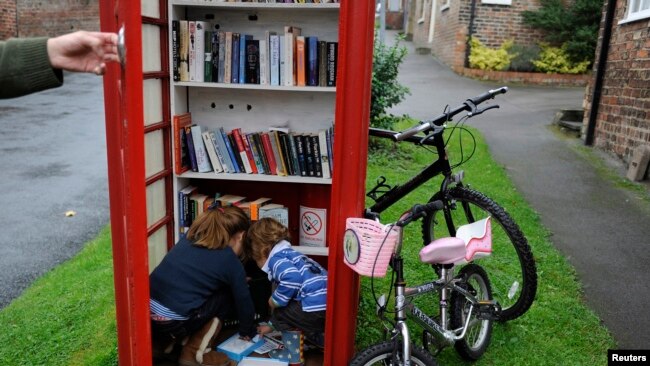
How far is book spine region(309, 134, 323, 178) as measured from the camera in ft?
12.7

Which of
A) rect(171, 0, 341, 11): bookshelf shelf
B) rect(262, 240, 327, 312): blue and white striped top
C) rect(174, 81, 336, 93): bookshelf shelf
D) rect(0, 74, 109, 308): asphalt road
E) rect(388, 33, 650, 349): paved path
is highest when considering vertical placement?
rect(171, 0, 341, 11): bookshelf shelf

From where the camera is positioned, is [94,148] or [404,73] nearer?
[94,148]

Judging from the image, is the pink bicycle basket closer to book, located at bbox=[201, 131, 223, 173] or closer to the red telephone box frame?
the red telephone box frame

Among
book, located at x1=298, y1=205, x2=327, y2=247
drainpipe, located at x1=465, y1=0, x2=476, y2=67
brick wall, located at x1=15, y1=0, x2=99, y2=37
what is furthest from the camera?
brick wall, located at x1=15, y1=0, x2=99, y2=37

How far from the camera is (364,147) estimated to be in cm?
295

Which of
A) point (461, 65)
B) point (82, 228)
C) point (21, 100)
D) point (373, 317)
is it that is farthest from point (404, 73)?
point (373, 317)

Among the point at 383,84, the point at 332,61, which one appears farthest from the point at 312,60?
the point at 383,84

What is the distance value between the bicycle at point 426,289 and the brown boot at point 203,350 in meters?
1.01

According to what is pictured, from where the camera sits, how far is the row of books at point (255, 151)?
387cm

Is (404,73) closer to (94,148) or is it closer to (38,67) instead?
(94,148)

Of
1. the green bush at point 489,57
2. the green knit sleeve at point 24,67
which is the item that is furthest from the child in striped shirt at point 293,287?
the green bush at point 489,57

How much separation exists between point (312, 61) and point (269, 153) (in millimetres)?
683

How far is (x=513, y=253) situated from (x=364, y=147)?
8.18ft

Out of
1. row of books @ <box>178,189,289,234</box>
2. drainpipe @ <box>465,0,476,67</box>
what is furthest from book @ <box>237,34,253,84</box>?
drainpipe @ <box>465,0,476,67</box>
